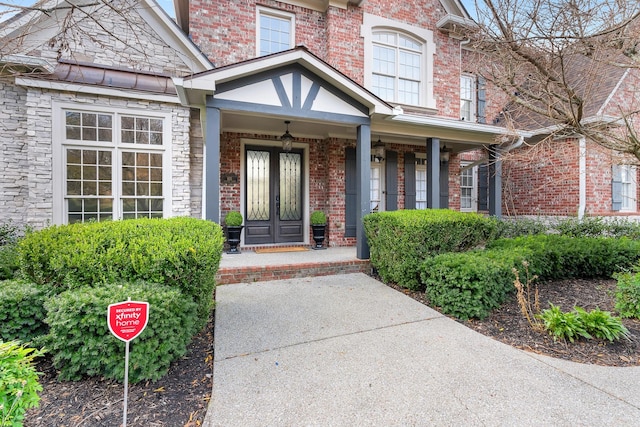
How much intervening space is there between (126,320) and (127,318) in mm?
15

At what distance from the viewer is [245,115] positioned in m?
5.92

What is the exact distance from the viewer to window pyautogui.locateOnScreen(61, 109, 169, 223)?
577 cm

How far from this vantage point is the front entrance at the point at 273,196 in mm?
7742

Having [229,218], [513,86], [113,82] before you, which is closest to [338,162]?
[229,218]

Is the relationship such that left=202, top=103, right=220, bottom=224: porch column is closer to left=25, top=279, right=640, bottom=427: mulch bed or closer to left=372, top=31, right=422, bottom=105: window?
left=25, top=279, right=640, bottom=427: mulch bed

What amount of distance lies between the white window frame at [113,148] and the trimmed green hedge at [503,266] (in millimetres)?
5326

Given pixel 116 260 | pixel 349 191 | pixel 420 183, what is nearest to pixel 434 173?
pixel 420 183

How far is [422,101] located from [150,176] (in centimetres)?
738

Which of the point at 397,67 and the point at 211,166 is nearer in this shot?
the point at 211,166

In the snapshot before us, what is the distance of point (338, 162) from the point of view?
8062 millimetres

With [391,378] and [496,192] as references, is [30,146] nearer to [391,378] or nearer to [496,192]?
[391,378]

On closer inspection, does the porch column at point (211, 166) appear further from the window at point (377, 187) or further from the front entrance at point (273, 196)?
the window at point (377, 187)

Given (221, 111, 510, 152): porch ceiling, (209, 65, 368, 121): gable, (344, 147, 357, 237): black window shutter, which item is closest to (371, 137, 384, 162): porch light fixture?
(221, 111, 510, 152): porch ceiling

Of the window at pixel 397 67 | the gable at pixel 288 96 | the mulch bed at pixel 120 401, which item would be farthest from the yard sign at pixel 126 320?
the window at pixel 397 67
